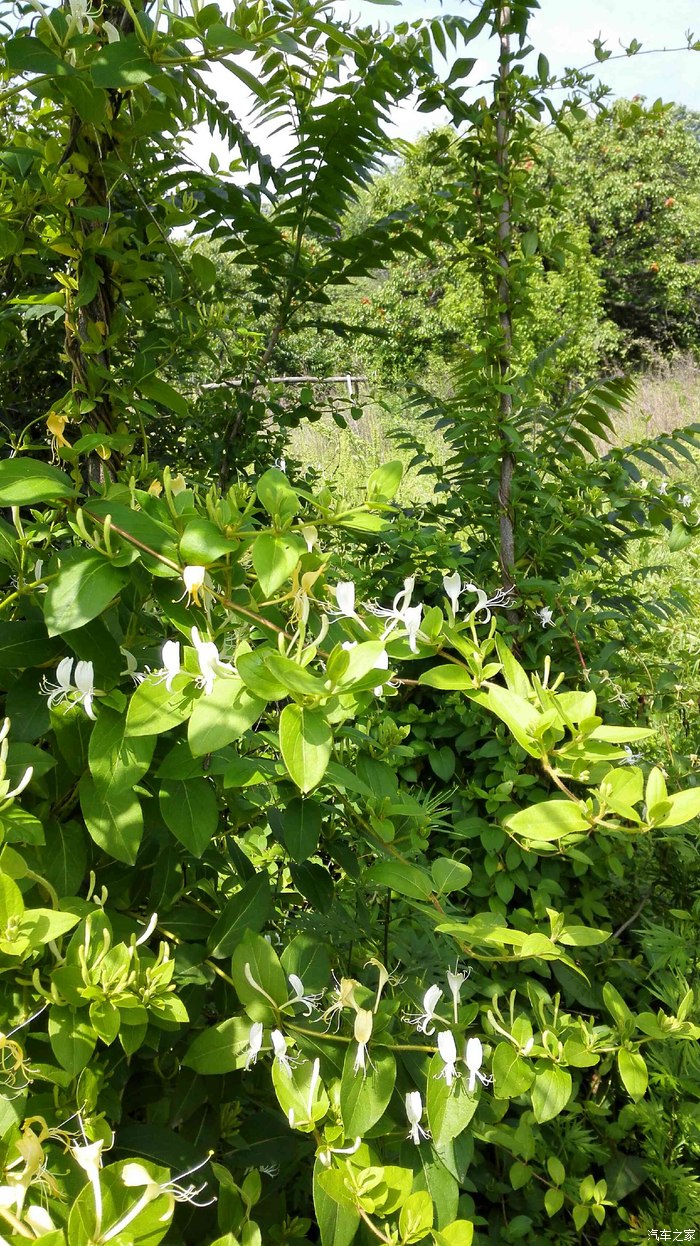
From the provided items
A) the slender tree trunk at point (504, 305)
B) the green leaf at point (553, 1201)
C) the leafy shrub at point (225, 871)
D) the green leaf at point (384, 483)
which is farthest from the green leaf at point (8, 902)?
the slender tree trunk at point (504, 305)

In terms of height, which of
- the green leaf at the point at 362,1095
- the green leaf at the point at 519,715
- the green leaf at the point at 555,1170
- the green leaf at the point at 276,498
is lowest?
the green leaf at the point at 555,1170

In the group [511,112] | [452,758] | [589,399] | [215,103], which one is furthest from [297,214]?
[452,758]

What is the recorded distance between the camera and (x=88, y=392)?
891mm

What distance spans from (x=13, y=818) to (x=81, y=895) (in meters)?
0.18

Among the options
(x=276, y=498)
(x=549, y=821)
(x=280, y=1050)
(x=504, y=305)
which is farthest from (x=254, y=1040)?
(x=504, y=305)

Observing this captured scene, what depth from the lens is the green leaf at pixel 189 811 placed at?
1.73ft

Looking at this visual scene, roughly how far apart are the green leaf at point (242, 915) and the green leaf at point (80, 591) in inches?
10.1

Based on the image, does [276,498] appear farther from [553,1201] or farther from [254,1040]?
[553,1201]

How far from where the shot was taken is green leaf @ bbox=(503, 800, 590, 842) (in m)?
0.54

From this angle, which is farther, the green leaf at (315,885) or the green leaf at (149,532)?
the green leaf at (315,885)

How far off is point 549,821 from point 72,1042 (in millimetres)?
314

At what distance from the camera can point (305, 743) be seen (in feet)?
1.48

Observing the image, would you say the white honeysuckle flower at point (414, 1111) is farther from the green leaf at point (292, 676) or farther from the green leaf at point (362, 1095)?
the green leaf at point (292, 676)

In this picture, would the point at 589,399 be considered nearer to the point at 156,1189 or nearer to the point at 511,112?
the point at 511,112
